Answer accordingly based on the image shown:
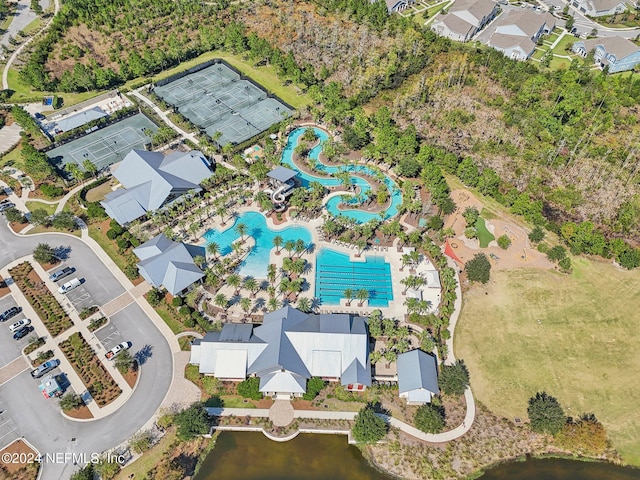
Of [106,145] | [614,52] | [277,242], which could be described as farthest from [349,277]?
[614,52]

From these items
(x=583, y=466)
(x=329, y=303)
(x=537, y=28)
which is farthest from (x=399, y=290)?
(x=537, y=28)

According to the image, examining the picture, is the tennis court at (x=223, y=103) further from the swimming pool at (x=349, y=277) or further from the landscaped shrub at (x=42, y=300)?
the landscaped shrub at (x=42, y=300)

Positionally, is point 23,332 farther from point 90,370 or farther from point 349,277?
point 349,277

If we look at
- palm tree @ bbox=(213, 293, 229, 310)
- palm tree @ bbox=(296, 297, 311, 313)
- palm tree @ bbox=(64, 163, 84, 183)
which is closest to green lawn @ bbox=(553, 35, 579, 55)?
palm tree @ bbox=(296, 297, 311, 313)

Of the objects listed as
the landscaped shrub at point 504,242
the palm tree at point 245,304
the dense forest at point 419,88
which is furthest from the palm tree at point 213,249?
the landscaped shrub at point 504,242

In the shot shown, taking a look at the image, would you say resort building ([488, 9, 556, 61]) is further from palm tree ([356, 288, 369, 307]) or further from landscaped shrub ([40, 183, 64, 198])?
landscaped shrub ([40, 183, 64, 198])

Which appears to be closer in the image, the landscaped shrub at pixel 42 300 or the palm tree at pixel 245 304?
the palm tree at pixel 245 304
